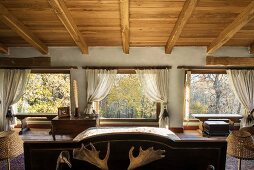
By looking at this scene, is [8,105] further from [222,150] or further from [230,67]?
[230,67]

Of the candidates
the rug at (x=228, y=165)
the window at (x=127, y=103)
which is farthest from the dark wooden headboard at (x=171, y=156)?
the window at (x=127, y=103)

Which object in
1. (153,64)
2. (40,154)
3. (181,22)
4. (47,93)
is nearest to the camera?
(40,154)

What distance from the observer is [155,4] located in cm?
472

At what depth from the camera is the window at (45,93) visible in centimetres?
764

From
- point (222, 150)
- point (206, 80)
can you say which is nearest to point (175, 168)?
point (222, 150)

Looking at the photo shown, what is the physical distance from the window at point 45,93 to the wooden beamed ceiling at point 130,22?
3.85 ft

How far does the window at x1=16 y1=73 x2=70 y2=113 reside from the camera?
7.64m

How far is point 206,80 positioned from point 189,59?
1044 mm

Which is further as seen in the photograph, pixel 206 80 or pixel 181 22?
pixel 206 80

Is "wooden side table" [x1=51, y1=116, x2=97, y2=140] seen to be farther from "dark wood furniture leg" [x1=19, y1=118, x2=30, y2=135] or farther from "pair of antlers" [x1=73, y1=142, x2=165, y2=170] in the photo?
"pair of antlers" [x1=73, y1=142, x2=165, y2=170]

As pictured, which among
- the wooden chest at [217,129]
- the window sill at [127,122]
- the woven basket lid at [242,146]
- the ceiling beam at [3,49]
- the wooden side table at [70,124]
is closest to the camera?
the woven basket lid at [242,146]

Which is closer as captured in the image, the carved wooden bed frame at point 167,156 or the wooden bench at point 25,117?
the carved wooden bed frame at point 167,156

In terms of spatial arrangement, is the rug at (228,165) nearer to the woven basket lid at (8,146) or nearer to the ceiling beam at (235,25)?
the woven basket lid at (8,146)

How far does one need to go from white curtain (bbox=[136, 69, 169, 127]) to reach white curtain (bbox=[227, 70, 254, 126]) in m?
2.06
